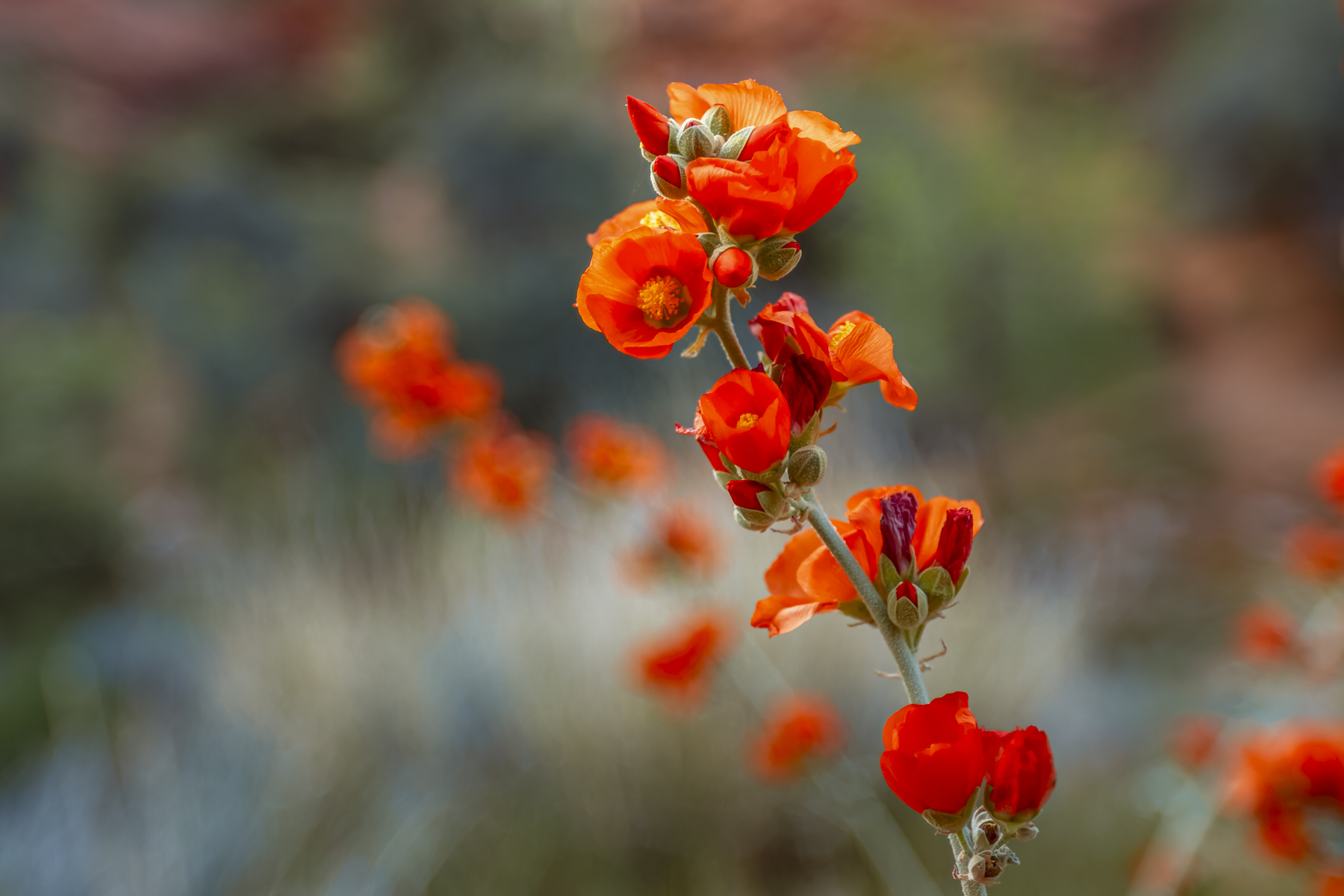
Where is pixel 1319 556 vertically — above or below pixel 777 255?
below

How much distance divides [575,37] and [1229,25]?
4.43 metres

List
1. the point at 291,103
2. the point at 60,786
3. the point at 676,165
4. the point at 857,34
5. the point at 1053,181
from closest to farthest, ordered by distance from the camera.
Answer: the point at 676,165 → the point at 60,786 → the point at 1053,181 → the point at 291,103 → the point at 857,34

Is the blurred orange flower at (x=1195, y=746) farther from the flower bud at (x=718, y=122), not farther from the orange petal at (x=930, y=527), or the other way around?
the flower bud at (x=718, y=122)

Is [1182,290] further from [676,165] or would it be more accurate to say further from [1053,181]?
[676,165]

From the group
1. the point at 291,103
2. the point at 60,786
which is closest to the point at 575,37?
the point at 291,103

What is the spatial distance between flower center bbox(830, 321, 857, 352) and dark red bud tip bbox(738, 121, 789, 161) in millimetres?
72

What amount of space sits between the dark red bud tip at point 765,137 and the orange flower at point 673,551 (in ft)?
2.13

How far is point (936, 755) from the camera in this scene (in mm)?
269

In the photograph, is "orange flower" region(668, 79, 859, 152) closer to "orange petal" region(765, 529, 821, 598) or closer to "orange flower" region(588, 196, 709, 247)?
"orange flower" region(588, 196, 709, 247)

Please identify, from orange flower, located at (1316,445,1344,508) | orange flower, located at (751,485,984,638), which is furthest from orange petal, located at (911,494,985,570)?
orange flower, located at (1316,445,1344,508)

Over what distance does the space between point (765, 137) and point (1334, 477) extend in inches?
17.3

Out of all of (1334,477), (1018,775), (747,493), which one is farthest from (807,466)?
(1334,477)

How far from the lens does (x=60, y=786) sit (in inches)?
61.9

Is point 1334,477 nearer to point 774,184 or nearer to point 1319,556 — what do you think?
point 1319,556
